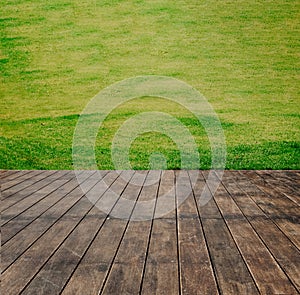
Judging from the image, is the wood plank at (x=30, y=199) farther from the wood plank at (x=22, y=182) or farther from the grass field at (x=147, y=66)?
the grass field at (x=147, y=66)

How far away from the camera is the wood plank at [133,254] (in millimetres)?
1710

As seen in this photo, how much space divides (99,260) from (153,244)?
335 mm

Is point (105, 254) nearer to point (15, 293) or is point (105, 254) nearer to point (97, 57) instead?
point (15, 293)

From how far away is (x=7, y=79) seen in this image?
32.7 feet

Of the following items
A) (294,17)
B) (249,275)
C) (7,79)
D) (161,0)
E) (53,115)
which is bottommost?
(249,275)

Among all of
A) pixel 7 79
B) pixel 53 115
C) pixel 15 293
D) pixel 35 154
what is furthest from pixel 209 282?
pixel 7 79

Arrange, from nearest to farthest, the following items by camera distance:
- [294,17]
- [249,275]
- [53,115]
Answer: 1. [249,275]
2. [53,115]
3. [294,17]

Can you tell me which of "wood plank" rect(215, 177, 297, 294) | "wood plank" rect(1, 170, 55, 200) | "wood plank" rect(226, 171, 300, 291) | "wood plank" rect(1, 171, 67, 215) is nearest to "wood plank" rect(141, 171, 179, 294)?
"wood plank" rect(215, 177, 297, 294)

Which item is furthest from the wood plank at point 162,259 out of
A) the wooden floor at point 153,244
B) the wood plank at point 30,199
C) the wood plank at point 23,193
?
the wood plank at point 23,193

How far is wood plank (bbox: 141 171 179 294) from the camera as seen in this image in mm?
1699

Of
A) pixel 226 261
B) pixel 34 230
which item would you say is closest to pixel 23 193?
pixel 34 230

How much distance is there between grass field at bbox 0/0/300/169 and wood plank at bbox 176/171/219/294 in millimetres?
2523

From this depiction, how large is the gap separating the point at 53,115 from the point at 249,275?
22.5 feet

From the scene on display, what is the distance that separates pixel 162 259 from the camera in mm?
1975
